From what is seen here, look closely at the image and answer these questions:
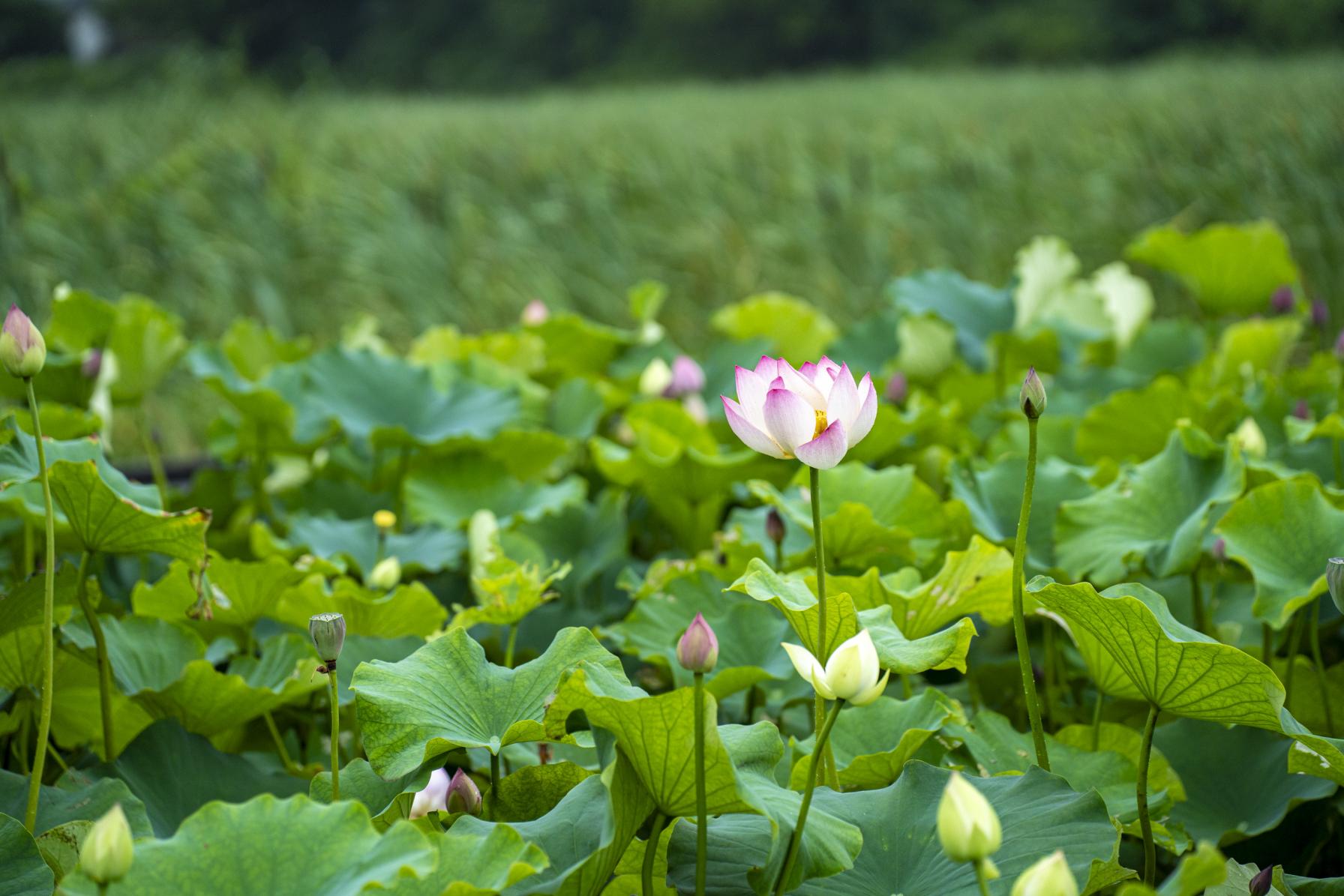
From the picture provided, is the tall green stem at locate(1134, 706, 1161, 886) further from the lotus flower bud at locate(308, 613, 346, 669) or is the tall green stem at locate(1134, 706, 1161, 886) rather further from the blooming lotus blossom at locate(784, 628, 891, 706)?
the lotus flower bud at locate(308, 613, 346, 669)

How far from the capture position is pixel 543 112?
8.75 m

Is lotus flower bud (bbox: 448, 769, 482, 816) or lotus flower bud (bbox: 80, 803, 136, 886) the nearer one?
Answer: lotus flower bud (bbox: 80, 803, 136, 886)

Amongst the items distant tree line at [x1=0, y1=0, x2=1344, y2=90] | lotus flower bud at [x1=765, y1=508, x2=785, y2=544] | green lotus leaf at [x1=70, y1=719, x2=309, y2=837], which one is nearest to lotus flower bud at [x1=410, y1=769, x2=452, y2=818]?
green lotus leaf at [x1=70, y1=719, x2=309, y2=837]

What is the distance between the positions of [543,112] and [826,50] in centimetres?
1453

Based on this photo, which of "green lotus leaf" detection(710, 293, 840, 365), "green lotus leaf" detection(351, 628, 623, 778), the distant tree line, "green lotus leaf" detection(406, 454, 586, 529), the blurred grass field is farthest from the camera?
the distant tree line

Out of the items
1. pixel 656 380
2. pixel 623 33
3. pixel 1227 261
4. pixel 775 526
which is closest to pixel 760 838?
pixel 775 526

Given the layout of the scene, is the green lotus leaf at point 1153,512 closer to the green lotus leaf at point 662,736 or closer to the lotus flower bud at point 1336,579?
the lotus flower bud at point 1336,579

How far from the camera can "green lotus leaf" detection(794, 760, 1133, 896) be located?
2.20 feet

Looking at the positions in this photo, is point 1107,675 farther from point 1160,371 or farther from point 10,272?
point 10,272

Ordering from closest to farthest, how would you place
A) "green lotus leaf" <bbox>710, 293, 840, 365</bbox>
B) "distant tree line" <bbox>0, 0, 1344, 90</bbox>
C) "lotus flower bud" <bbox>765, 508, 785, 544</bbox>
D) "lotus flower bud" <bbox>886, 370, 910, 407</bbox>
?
"lotus flower bud" <bbox>765, 508, 785, 544</bbox>
"lotus flower bud" <bbox>886, 370, 910, 407</bbox>
"green lotus leaf" <bbox>710, 293, 840, 365</bbox>
"distant tree line" <bbox>0, 0, 1344, 90</bbox>

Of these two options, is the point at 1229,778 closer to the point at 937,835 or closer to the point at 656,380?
the point at 937,835

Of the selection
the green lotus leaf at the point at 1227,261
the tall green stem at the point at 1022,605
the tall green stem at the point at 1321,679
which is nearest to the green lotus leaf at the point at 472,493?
the tall green stem at the point at 1022,605

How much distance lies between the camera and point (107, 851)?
0.52 metres

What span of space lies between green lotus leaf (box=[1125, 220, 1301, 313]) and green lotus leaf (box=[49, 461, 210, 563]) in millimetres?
1356
